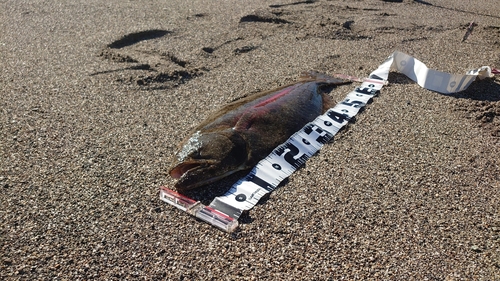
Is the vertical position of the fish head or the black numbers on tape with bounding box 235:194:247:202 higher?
the fish head

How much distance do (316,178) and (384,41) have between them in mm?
4206

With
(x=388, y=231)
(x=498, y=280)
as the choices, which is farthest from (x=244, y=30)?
(x=498, y=280)

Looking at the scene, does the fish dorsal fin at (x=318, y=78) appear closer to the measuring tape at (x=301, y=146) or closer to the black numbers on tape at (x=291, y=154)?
the measuring tape at (x=301, y=146)

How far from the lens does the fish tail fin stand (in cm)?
561

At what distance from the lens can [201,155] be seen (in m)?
3.73

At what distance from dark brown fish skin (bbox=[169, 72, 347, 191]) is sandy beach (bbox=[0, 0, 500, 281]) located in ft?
0.56

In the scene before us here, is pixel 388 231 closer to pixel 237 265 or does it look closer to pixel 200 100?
pixel 237 265

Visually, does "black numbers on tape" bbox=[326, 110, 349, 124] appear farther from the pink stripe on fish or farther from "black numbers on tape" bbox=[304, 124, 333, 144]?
the pink stripe on fish

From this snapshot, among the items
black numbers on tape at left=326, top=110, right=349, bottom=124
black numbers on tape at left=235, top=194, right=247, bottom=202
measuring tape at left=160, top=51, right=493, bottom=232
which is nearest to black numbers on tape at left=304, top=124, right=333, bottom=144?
measuring tape at left=160, top=51, right=493, bottom=232

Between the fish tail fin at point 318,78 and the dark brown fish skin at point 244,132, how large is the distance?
0.34 m

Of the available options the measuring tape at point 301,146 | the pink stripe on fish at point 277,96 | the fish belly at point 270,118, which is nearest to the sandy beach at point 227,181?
the measuring tape at point 301,146

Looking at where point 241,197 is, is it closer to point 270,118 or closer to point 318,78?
point 270,118

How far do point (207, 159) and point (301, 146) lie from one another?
102 centimetres

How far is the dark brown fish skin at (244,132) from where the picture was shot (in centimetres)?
367
